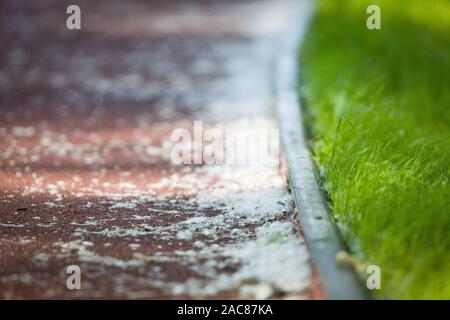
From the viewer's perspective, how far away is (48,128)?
432 centimetres

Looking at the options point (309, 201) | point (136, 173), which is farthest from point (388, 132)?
point (136, 173)

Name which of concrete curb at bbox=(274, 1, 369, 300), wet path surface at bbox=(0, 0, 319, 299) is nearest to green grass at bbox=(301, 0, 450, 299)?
concrete curb at bbox=(274, 1, 369, 300)

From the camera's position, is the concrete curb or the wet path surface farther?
the wet path surface

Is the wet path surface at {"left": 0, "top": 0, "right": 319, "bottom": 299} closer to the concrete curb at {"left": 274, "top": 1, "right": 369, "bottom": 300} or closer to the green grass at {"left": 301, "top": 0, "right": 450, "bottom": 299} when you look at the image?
the concrete curb at {"left": 274, "top": 1, "right": 369, "bottom": 300}

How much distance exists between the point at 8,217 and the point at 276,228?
1.16 metres

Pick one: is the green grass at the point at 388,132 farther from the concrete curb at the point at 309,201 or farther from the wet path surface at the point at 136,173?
the wet path surface at the point at 136,173

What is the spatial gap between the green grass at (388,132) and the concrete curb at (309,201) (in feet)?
0.22

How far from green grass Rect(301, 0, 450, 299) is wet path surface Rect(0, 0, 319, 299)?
282mm

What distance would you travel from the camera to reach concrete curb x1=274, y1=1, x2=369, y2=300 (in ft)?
6.94

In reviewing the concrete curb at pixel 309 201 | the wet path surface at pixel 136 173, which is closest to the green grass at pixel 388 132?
the concrete curb at pixel 309 201

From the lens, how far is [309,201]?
2.73 metres

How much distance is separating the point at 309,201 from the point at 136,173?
1149 millimetres

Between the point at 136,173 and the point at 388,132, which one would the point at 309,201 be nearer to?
the point at 388,132
